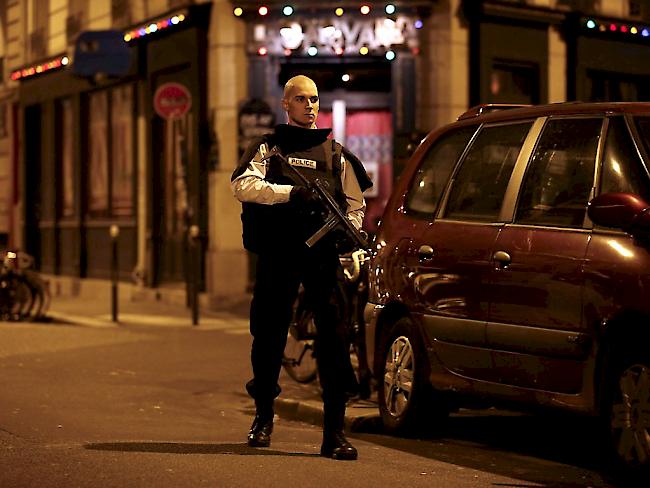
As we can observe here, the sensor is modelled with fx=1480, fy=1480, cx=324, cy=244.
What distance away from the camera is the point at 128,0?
22188 mm

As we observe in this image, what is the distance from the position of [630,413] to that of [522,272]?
3.06 feet

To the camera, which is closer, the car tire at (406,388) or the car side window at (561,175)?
the car side window at (561,175)

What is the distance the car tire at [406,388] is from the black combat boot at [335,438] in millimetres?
886

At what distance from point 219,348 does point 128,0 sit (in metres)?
9.66

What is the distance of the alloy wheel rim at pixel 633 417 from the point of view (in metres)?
6.41

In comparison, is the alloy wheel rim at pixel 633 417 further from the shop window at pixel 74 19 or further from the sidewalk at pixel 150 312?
the shop window at pixel 74 19

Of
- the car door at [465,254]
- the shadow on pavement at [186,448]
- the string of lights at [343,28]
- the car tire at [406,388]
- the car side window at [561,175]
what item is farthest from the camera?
the string of lights at [343,28]

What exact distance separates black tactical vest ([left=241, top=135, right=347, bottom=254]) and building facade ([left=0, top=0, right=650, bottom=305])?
900 cm

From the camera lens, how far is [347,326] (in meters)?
9.66

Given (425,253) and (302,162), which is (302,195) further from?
(425,253)

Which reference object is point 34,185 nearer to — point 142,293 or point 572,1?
point 142,293

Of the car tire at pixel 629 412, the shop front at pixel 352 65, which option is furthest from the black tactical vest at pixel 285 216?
the shop front at pixel 352 65

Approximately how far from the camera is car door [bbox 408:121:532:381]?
7.43 metres

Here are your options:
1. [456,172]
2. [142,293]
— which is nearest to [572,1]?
[142,293]
